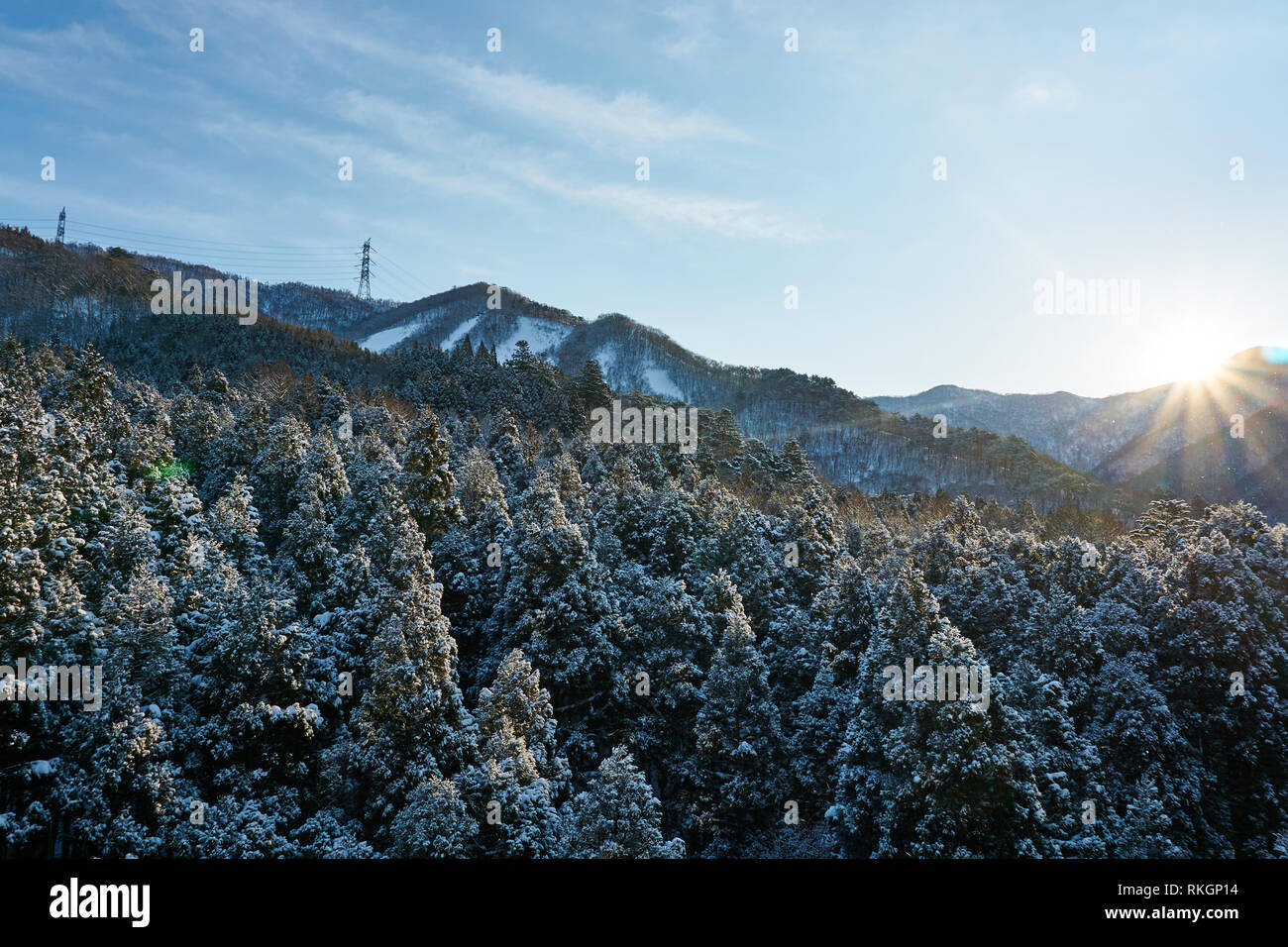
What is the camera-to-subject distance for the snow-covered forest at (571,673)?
21.8 meters

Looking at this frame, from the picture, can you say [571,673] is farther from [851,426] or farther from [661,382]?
[661,382]

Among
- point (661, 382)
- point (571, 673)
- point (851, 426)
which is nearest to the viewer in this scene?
point (571, 673)

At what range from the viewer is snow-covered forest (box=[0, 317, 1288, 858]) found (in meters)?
21.8

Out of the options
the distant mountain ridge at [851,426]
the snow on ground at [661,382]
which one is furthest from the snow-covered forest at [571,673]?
the snow on ground at [661,382]

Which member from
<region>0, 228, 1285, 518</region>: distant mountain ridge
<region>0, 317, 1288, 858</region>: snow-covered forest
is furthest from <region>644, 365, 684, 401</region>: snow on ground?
<region>0, 317, 1288, 858</region>: snow-covered forest

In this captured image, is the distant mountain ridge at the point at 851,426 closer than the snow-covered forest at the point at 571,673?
No

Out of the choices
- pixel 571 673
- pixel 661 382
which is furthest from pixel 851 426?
pixel 571 673

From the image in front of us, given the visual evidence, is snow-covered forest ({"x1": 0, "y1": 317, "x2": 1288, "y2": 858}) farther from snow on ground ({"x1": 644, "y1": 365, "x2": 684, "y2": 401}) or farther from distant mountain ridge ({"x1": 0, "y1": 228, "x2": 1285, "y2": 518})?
snow on ground ({"x1": 644, "y1": 365, "x2": 684, "y2": 401})

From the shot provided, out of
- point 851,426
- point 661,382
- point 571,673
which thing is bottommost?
point 571,673

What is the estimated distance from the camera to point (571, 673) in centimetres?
3142

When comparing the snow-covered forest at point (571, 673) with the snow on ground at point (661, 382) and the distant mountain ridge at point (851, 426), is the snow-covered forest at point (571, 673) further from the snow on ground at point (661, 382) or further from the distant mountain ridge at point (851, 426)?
the snow on ground at point (661, 382)
